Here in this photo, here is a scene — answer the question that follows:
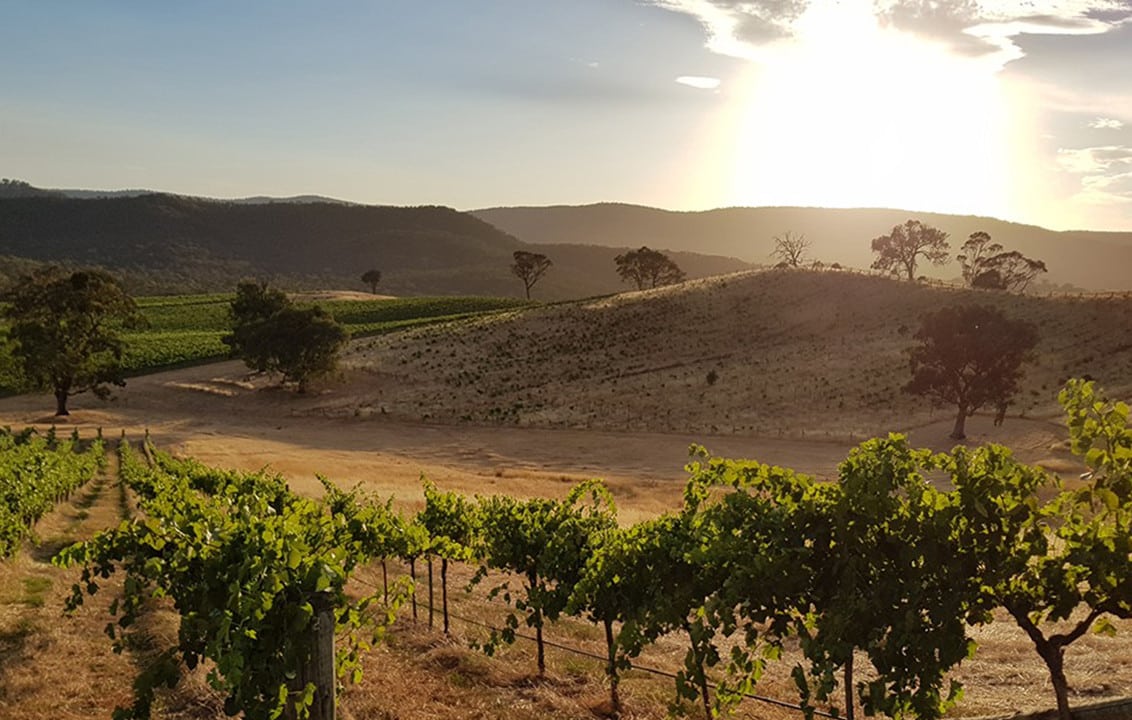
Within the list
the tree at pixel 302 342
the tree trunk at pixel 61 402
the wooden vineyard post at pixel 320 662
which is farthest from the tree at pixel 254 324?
the wooden vineyard post at pixel 320 662

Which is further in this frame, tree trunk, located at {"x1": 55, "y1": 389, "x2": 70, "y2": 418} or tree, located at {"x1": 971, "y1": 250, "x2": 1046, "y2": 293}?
tree, located at {"x1": 971, "y1": 250, "x2": 1046, "y2": 293}

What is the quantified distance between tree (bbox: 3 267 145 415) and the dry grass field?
3819 millimetres

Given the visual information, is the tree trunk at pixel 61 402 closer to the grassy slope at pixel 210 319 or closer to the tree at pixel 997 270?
the grassy slope at pixel 210 319

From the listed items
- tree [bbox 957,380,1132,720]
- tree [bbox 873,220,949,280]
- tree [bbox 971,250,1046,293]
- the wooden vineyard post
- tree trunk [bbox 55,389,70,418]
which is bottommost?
tree trunk [bbox 55,389,70,418]

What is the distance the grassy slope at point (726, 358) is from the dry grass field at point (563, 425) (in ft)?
1.02

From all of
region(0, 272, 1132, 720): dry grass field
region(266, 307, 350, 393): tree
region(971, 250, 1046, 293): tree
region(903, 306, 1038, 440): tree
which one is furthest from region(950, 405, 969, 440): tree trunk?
region(971, 250, 1046, 293): tree

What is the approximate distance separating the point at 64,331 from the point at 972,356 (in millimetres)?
70027

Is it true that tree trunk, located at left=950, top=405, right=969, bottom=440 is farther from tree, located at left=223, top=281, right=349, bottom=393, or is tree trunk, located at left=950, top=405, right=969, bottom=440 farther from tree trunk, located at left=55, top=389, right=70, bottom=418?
tree trunk, located at left=55, top=389, right=70, bottom=418

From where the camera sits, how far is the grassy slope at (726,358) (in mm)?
62125

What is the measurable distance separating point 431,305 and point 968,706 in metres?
112

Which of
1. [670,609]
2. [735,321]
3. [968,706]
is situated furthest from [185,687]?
[735,321]

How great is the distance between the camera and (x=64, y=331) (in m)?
60.9

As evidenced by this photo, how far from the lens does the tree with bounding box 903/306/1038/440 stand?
2031 inches

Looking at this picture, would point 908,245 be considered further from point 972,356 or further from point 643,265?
point 972,356
